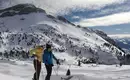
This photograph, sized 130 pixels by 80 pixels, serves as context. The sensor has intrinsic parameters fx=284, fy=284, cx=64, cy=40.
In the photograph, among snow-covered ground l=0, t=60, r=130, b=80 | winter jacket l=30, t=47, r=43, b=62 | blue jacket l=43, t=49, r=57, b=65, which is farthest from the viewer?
snow-covered ground l=0, t=60, r=130, b=80

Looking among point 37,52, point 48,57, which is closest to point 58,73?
point 37,52

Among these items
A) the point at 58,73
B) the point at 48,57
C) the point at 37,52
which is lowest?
the point at 58,73

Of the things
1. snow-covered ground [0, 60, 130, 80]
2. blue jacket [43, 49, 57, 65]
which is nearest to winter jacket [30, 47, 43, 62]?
blue jacket [43, 49, 57, 65]

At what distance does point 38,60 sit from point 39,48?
67 cm

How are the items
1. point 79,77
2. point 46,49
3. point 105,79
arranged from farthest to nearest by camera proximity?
point 79,77
point 105,79
point 46,49

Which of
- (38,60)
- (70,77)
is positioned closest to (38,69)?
(38,60)

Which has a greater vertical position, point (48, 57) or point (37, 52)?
point (37, 52)

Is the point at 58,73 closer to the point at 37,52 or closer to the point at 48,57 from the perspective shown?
the point at 37,52

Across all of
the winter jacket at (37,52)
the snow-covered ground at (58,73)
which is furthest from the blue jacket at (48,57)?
the snow-covered ground at (58,73)

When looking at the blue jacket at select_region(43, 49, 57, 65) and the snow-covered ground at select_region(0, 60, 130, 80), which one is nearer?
the blue jacket at select_region(43, 49, 57, 65)

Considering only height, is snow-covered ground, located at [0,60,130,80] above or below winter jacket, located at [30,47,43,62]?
below

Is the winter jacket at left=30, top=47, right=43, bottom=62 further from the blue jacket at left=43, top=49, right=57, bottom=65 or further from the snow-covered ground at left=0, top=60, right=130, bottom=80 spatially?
the snow-covered ground at left=0, top=60, right=130, bottom=80

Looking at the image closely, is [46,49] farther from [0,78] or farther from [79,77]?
[79,77]

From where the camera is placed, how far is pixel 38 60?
15.7 m
